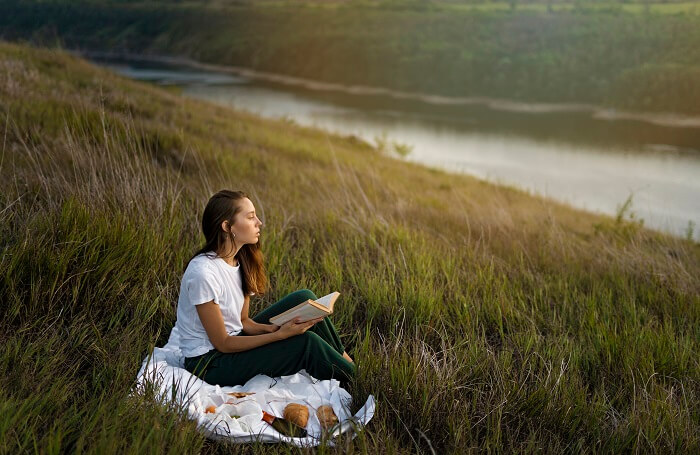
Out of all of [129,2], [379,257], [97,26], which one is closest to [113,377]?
[379,257]

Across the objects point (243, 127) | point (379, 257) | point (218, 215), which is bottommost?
point (243, 127)

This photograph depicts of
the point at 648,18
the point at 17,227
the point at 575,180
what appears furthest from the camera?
the point at 648,18

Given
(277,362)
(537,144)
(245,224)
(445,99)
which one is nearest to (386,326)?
(277,362)

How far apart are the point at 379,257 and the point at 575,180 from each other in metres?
21.0

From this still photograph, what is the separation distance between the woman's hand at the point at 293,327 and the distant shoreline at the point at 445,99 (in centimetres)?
1480

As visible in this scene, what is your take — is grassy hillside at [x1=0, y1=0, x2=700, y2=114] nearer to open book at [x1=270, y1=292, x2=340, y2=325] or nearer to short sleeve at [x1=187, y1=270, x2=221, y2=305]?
short sleeve at [x1=187, y1=270, x2=221, y2=305]

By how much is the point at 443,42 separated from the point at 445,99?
24.9 feet

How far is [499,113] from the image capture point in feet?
127

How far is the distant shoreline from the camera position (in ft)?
108

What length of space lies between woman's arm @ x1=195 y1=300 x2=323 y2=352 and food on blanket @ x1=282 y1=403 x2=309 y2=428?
0.96 feet

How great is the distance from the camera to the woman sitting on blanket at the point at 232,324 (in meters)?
2.70

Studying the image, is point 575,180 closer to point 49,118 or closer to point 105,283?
point 49,118

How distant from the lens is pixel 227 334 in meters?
2.75

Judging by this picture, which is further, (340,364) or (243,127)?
(243,127)
